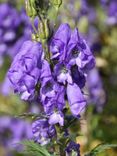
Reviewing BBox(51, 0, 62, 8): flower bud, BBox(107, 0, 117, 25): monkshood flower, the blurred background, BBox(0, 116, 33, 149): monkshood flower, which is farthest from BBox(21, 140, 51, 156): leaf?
BBox(107, 0, 117, 25): monkshood flower

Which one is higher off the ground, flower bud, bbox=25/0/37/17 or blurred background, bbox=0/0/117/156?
blurred background, bbox=0/0/117/156

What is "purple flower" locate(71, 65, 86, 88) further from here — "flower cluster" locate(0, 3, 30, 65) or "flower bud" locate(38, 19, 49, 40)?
→ "flower cluster" locate(0, 3, 30, 65)

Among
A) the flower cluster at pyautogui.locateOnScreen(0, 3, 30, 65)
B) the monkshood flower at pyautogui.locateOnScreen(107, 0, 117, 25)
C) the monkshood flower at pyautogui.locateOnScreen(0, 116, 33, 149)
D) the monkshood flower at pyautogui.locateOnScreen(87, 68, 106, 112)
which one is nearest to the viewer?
the flower cluster at pyautogui.locateOnScreen(0, 3, 30, 65)

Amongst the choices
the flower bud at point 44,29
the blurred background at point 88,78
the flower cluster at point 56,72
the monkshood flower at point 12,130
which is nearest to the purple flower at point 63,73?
the flower cluster at point 56,72

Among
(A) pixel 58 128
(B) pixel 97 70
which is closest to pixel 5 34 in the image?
(B) pixel 97 70

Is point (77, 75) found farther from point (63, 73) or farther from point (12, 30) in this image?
point (12, 30)

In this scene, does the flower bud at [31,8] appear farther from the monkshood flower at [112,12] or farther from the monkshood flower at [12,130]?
the monkshood flower at [112,12]

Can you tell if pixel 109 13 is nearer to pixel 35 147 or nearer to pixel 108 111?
pixel 108 111
